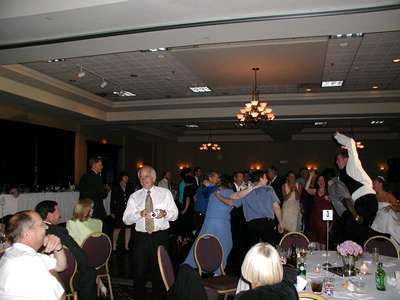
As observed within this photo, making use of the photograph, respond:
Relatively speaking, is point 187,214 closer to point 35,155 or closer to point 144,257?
point 144,257

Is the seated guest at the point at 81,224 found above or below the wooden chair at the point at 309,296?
above

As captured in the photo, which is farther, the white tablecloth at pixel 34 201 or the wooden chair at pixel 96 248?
the white tablecloth at pixel 34 201

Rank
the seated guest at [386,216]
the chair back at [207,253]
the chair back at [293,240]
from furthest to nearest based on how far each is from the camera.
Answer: the seated guest at [386,216] → the chair back at [293,240] → the chair back at [207,253]

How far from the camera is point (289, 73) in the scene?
8.67 metres

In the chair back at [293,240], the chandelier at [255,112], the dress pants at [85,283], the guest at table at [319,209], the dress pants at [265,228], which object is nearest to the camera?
the dress pants at [85,283]

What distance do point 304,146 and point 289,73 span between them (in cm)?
1187

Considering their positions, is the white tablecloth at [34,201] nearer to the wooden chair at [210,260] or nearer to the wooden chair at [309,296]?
the wooden chair at [210,260]

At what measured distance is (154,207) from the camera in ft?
13.9

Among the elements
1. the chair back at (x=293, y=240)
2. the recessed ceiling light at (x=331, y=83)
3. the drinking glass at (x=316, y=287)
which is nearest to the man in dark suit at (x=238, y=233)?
the chair back at (x=293, y=240)

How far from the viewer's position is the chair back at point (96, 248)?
Result: 4.33 metres

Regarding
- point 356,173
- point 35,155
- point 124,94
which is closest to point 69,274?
point 356,173

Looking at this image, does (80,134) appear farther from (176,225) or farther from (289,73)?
(289,73)

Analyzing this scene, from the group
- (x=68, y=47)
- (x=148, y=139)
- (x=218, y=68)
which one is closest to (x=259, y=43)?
(x=218, y=68)

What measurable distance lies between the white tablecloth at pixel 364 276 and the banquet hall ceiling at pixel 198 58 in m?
2.57
